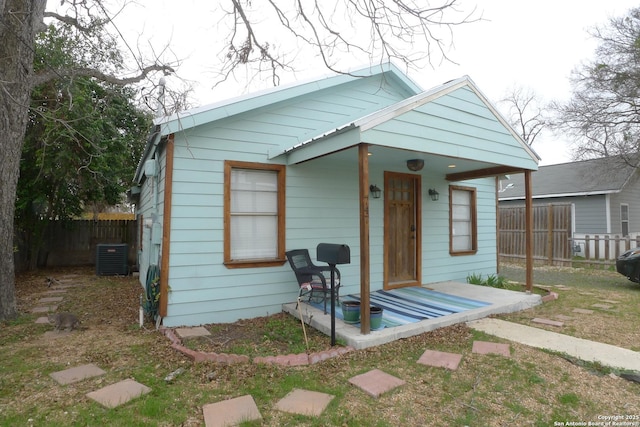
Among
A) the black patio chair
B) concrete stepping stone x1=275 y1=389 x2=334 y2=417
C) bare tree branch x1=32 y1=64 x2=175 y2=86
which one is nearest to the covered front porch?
the black patio chair

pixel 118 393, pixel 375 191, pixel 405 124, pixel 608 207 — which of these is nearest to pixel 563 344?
pixel 405 124

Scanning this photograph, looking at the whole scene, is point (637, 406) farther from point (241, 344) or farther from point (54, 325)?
point (54, 325)

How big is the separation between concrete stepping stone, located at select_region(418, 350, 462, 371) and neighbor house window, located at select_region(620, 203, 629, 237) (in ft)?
47.3

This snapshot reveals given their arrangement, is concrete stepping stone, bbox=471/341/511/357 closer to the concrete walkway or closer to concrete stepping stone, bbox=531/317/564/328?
the concrete walkway

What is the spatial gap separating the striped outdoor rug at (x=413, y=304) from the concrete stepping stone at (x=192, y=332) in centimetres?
155

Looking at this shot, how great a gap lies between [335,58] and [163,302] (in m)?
3.65

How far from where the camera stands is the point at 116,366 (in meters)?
3.43

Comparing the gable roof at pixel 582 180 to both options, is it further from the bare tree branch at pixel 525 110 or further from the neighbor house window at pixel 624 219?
the bare tree branch at pixel 525 110

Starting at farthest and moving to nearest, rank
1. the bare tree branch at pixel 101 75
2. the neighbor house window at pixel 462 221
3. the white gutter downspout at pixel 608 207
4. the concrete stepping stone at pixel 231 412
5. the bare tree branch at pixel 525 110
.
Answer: the bare tree branch at pixel 525 110
the white gutter downspout at pixel 608 207
the neighbor house window at pixel 462 221
the bare tree branch at pixel 101 75
the concrete stepping stone at pixel 231 412

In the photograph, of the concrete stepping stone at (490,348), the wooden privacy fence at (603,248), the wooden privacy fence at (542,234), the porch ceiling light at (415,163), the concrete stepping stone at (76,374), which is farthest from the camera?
the wooden privacy fence at (542,234)

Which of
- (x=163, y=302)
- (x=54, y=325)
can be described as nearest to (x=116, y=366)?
(x=163, y=302)

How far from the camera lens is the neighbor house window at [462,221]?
24.5 feet

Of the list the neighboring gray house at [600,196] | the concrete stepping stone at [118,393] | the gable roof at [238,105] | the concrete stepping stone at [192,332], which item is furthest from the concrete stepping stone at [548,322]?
the neighboring gray house at [600,196]

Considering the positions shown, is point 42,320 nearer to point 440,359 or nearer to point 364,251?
point 364,251
